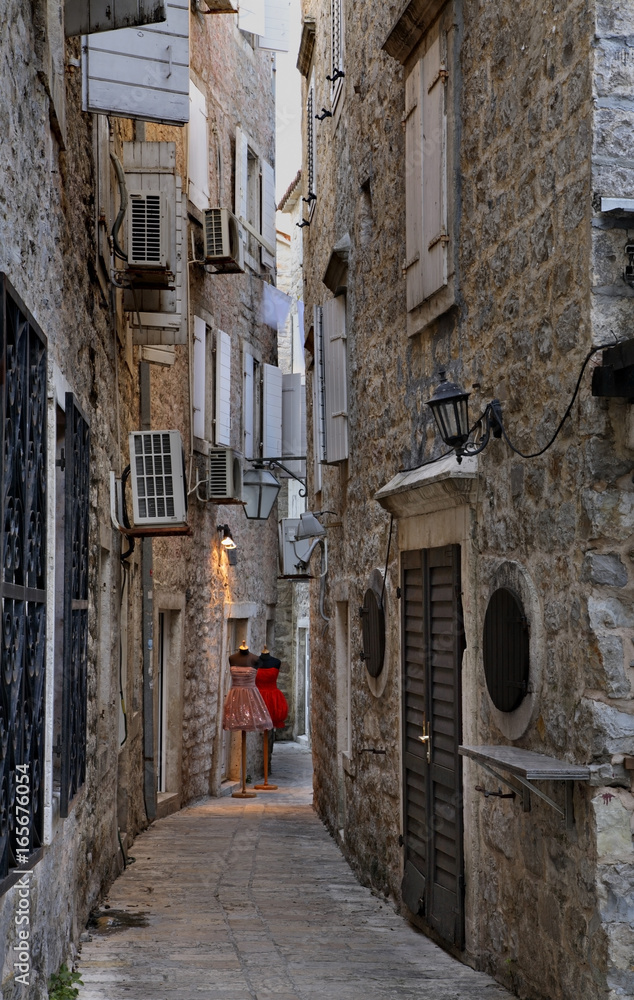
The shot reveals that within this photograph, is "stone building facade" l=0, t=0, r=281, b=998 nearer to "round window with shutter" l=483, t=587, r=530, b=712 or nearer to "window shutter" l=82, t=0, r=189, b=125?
"window shutter" l=82, t=0, r=189, b=125

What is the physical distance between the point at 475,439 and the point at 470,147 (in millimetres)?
1453

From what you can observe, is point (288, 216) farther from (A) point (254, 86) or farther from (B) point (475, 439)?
(B) point (475, 439)

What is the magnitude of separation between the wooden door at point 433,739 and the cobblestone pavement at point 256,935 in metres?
0.27

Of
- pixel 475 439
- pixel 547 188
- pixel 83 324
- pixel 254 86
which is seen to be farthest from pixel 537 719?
pixel 254 86

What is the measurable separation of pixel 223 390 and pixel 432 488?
30.5 ft

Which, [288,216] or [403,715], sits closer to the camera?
[403,715]

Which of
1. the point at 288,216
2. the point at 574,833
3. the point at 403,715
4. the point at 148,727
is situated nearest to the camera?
the point at 574,833

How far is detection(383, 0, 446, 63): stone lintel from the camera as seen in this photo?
597 centimetres

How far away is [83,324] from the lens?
19.9ft

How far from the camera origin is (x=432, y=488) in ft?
18.7

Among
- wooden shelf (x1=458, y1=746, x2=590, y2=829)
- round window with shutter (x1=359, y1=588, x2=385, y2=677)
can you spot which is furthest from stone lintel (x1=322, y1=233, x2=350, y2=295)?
wooden shelf (x1=458, y1=746, x2=590, y2=829)

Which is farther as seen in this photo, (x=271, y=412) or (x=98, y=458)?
(x=271, y=412)

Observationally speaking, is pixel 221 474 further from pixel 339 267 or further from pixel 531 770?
pixel 531 770

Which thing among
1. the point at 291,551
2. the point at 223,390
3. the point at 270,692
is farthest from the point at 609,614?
the point at 291,551
